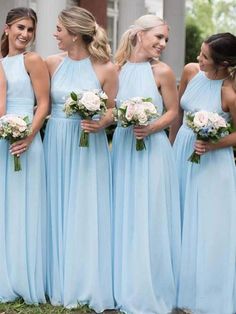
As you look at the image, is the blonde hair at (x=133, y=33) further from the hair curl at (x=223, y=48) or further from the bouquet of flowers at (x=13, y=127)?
the bouquet of flowers at (x=13, y=127)

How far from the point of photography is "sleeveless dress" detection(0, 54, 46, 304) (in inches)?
209

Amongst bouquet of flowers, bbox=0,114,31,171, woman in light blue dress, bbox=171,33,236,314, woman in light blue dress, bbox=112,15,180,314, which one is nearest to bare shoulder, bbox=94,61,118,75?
woman in light blue dress, bbox=112,15,180,314

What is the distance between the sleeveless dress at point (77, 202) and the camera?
17.4ft

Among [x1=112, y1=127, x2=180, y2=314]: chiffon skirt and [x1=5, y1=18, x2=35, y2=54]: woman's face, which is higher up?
[x1=5, y1=18, x2=35, y2=54]: woman's face

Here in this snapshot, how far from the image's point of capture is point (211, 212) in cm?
528

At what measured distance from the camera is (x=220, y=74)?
207 inches

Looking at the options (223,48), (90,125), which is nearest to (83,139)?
(90,125)

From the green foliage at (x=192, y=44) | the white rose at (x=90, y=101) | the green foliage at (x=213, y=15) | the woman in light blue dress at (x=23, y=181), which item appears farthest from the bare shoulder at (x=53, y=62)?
the green foliage at (x=213, y=15)

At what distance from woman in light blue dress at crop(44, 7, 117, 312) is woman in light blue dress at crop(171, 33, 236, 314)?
0.67 metres

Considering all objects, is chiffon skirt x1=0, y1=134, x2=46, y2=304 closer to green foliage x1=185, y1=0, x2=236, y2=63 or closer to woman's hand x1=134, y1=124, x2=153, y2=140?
woman's hand x1=134, y1=124, x2=153, y2=140

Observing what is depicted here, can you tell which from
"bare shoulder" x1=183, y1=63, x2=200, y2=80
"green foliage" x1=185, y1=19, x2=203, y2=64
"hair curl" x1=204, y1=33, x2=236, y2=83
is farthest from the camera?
"green foliage" x1=185, y1=19, x2=203, y2=64

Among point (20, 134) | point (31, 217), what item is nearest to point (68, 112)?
point (20, 134)

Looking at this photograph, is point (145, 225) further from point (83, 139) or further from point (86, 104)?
point (86, 104)

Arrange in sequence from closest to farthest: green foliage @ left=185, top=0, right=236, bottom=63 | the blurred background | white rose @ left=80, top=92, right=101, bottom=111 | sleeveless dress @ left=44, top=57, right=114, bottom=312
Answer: white rose @ left=80, top=92, right=101, bottom=111 → sleeveless dress @ left=44, top=57, right=114, bottom=312 → the blurred background → green foliage @ left=185, top=0, right=236, bottom=63
